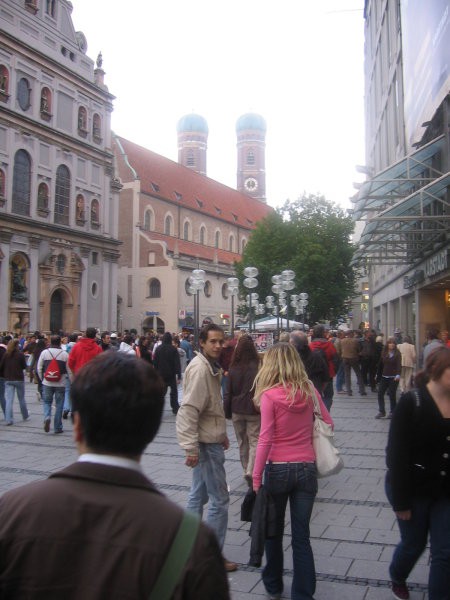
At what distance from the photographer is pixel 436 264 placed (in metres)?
19.5

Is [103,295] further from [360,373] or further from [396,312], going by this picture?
[360,373]

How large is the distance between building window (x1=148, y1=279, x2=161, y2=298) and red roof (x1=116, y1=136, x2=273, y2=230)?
952 cm

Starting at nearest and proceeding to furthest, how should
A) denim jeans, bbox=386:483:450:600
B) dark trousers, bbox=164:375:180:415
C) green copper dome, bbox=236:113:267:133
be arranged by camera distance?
denim jeans, bbox=386:483:450:600, dark trousers, bbox=164:375:180:415, green copper dome, bbox=236:113:267:133

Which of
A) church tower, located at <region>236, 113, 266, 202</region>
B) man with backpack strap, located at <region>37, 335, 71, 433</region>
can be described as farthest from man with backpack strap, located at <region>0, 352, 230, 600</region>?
church tower, located at <region>236, 113, 266, 202</region>

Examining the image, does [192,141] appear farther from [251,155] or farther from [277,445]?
[277,445]

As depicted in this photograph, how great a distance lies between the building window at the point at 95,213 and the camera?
152 feet

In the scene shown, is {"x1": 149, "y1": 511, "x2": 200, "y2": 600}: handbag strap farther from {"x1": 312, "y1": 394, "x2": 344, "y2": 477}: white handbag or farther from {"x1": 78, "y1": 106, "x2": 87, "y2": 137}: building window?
{"x1": 78, "y1": 106, "x2": 87, "y2": 137}: building window

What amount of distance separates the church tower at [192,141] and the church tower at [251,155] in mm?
7278

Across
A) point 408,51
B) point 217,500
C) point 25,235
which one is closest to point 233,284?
point 408,51

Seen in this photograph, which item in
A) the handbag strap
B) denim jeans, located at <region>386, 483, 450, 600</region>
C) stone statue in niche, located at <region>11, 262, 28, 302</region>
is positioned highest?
stone statue in niche, located at <region>11, 262, 28, 302</region>

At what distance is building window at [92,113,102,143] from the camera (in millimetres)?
46472

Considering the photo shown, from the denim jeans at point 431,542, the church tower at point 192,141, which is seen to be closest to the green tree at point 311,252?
the denim jeans at point 431,542

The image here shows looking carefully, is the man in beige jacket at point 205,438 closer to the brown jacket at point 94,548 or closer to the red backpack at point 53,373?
the brown jacket at point 94,548

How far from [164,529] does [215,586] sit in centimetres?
18
